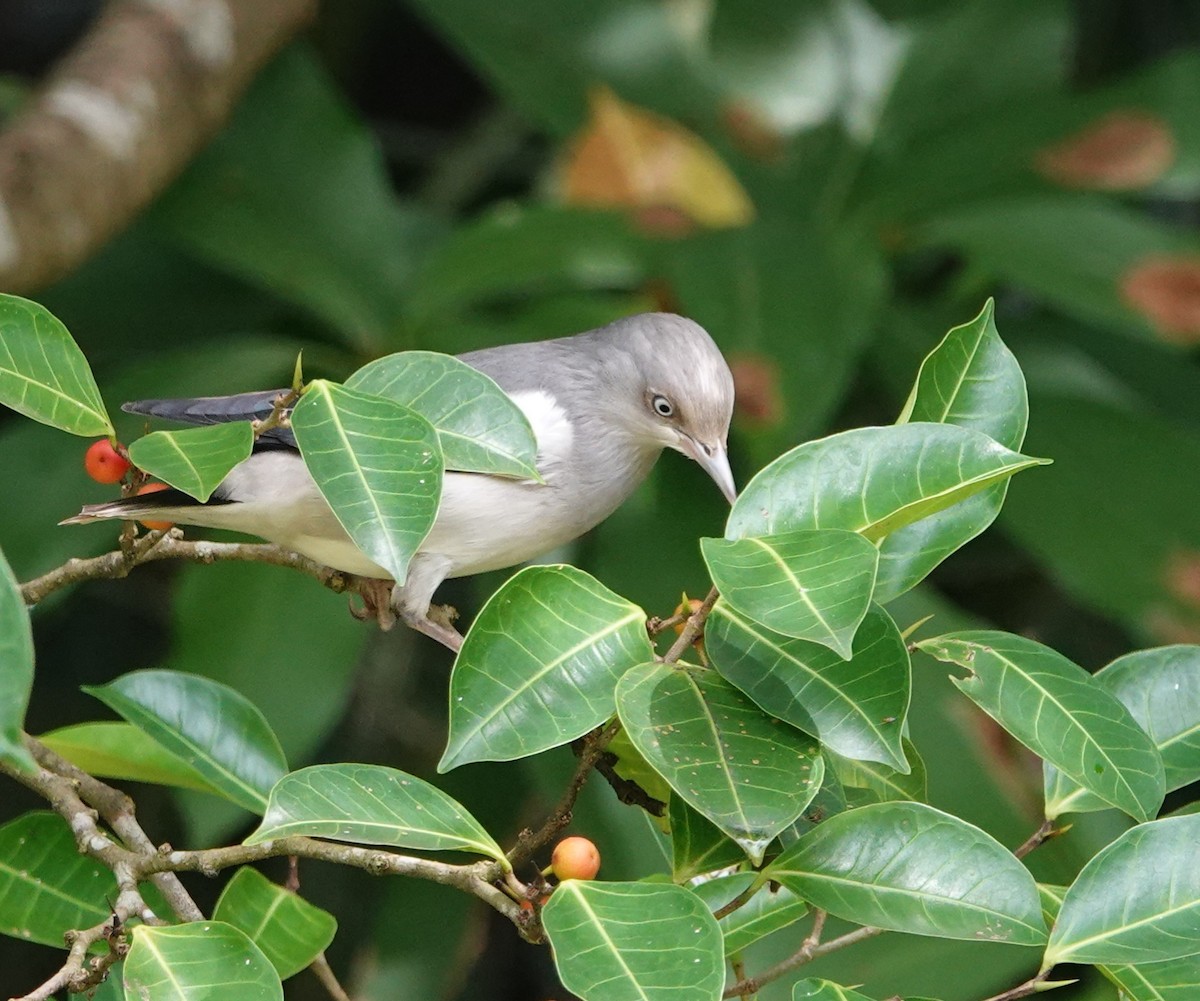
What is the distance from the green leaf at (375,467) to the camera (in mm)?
1158

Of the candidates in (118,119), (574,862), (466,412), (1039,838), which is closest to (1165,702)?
(1039,838)

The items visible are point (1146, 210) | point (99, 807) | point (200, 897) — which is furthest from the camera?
point (1146, 210)

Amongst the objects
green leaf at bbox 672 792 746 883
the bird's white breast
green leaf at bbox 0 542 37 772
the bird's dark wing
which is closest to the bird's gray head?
the bird's white breast

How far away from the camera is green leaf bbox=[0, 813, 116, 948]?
1467 mm

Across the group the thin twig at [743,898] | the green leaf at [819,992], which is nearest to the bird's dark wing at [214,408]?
the thin twig at [743,898]

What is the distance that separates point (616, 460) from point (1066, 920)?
3.36 feet

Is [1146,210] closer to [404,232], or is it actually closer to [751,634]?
[404,232]

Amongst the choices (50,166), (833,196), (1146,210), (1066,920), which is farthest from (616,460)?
(1146,210)

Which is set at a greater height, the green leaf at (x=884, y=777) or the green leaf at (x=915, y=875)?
the green leaf at (x=915, y=875)

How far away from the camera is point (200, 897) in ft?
11.5

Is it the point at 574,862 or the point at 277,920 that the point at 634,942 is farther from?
the point at 277,920

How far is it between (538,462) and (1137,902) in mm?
995

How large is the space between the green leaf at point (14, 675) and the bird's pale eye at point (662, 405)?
1.24m

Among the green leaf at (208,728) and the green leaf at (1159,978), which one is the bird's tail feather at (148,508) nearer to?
the green leaf at (208,728)
